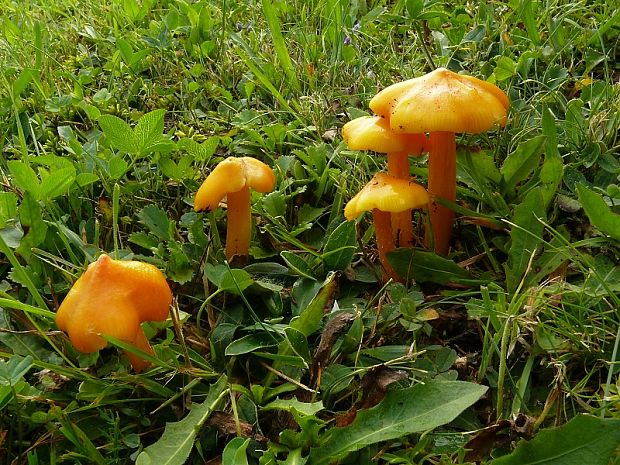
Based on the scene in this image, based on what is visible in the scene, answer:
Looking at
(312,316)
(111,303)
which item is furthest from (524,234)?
(111,303)

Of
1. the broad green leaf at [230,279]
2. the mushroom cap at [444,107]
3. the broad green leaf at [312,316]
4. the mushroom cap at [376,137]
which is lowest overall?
the broad green leaf at [312,316]

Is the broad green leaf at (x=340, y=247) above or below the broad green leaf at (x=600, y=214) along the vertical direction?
below

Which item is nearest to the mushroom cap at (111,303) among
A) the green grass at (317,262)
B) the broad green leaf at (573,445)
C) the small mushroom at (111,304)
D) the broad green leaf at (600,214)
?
the small mushroom at (111,304)

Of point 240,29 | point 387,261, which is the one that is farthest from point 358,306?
point 240,29

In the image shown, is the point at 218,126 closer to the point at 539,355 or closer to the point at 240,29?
the point at 240,29

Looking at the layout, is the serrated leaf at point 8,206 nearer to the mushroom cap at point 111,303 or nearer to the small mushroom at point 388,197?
the mushroom cap at point 111,303

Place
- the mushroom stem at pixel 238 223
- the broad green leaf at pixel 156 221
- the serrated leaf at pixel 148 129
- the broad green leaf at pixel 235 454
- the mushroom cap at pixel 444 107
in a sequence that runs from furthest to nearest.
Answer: the serrated leaf at pixel 148 129, the broad green leaf at pixel 156 221, the mushroom stem at pixel 238 223, the mushroom cap at pixel 444 107, the broad green leaf at pixel 235 454

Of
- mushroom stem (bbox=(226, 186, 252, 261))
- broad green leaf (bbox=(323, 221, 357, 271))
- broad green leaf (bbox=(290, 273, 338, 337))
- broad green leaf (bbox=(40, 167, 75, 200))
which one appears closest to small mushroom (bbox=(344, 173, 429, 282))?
broad green leaf (bbox=(323, 221, 357, 271))

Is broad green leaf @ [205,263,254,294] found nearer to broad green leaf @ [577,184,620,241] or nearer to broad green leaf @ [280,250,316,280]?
broad green leaf @ [280,250,316,280]
